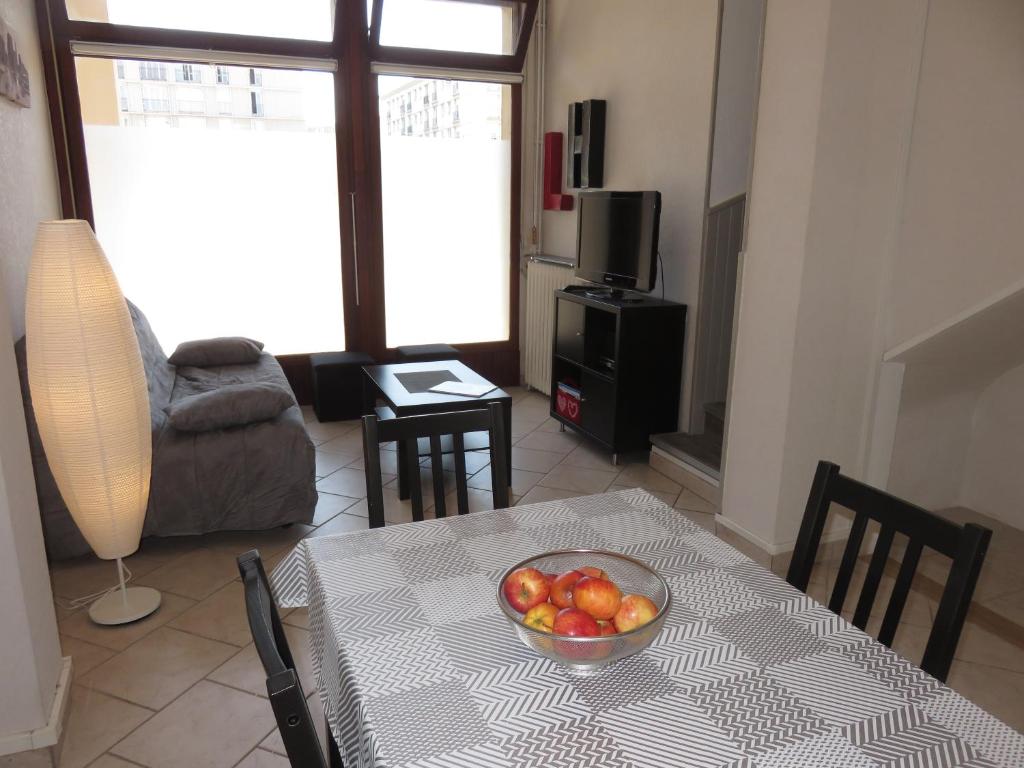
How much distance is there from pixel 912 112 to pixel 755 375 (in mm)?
984

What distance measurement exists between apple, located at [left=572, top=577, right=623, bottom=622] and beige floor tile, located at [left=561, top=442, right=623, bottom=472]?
269 centimetres

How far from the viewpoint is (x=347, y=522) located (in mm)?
3086

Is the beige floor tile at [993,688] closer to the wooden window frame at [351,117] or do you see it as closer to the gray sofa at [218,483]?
the gray sofa at [218,483]

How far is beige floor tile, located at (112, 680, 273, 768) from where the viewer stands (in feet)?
5.79

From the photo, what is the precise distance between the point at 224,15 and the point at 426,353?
2262 millimetres

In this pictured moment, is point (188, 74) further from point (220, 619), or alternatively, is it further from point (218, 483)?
point (220, 619)

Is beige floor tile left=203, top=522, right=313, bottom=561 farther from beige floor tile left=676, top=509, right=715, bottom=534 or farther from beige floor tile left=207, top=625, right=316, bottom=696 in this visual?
beige floor tile left=676, top=509, right=715, bottom=534

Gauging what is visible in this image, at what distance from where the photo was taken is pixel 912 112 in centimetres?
240

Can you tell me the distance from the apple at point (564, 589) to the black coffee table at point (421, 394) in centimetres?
166

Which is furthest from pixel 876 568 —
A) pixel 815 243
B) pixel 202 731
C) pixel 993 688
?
pixel 202 731

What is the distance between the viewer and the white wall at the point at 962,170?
241 centimetres

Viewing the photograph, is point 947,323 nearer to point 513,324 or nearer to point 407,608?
point 407,608

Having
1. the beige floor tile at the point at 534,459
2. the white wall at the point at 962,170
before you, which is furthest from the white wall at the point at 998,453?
the beige floor tile at the point at 534,459

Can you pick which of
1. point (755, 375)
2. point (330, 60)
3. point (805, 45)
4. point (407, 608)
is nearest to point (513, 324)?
point (330, 60)
